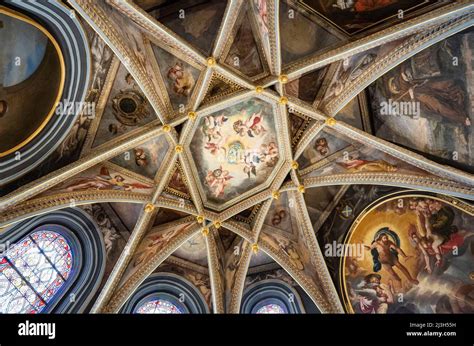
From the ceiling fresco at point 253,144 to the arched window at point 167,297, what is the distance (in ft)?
0.39

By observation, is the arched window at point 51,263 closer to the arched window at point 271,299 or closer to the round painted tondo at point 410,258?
the arched window at point 271,299

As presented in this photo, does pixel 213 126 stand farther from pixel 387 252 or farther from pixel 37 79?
pixel 387 252

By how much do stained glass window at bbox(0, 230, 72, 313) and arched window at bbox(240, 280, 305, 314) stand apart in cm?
600

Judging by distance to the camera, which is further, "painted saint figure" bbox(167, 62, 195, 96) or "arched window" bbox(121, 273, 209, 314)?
"arched window" bbox(121, 273, 209, 314)

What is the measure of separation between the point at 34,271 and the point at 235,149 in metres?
6.85

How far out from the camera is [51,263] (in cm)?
1357

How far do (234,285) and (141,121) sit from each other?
613 cm

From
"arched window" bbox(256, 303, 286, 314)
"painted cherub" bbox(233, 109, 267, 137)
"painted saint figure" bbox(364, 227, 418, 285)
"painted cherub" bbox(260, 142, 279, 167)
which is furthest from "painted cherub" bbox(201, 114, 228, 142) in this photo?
"arched window" bbox(256, 303, 286, 314)

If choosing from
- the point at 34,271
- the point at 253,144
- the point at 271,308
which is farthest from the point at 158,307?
the point at 253,144

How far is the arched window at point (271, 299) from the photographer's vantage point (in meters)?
16.1

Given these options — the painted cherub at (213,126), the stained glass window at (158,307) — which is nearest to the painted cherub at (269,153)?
the painted cherub at (213,126)

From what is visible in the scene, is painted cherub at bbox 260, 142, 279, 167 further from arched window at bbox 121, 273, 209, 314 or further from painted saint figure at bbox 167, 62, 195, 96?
arched window at bbox 121, 273, 209, 314

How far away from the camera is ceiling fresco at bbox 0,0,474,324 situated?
468 inches
